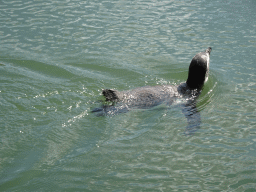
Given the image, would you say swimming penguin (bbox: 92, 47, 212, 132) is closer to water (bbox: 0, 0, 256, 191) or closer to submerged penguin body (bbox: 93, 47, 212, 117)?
submerged penguin body (bbox: 93, 47, 212, 117)

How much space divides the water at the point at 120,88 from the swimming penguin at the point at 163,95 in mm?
200

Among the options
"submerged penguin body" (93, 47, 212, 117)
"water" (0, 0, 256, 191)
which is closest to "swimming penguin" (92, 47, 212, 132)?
"submerged penguin body" (93, 47, 212, 117)

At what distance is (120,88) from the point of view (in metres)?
8.25

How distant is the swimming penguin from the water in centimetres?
20

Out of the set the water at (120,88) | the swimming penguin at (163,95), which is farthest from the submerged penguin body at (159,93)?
the water at (120,88)

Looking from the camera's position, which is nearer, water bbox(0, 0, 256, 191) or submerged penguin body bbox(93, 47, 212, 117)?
water bbox(0, 0, 256, 191)

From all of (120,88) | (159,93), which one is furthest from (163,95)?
(120,88)

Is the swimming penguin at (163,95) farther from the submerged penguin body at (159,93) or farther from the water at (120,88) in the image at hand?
the water at (120,88)

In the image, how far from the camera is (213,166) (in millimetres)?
5508

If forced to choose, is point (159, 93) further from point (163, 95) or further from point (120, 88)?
point (120, 88)

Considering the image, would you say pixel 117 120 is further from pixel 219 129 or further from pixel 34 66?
pixel 34 66

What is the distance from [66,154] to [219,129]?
303cm

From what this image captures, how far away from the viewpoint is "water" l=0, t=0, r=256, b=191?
527 centimetres

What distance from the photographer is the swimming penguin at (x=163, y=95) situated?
6918mm
